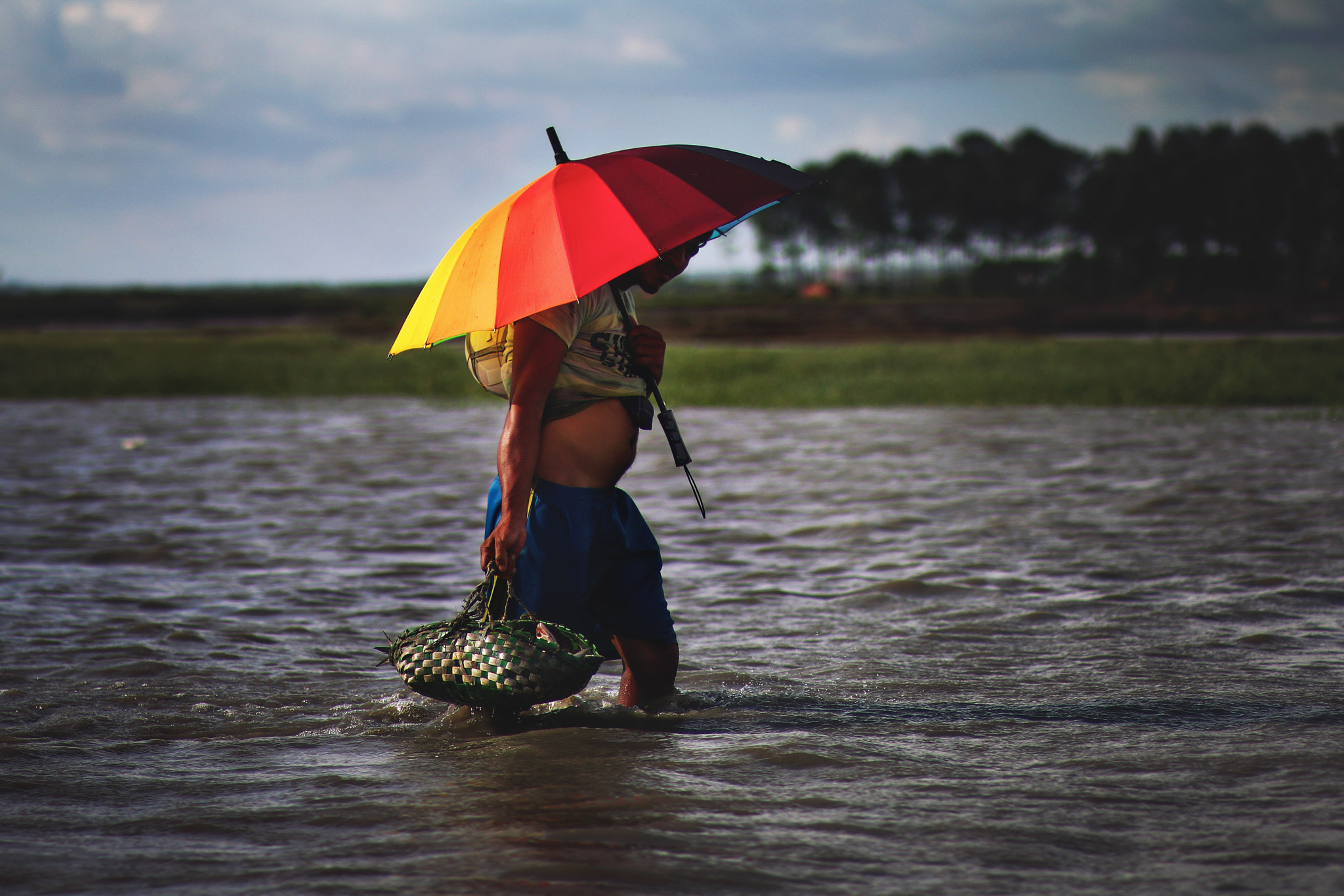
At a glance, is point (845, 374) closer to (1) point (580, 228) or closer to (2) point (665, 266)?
(2) point (665, 266)

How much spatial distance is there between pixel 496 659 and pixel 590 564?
402 millimetres

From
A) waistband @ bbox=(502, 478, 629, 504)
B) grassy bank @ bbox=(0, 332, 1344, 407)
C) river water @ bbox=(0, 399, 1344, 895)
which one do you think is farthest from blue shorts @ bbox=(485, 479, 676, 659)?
grassy bank @ bbox=(0, 332, 1344, 407)

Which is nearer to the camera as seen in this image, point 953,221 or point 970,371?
point 970,371

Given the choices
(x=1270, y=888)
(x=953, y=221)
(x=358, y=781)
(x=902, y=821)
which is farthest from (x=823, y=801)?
(x=953, y=221)

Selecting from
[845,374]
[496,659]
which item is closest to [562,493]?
[496,659]

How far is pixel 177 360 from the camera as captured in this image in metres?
29.3

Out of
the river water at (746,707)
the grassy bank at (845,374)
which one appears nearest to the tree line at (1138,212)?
the grassy bank at (845,374)

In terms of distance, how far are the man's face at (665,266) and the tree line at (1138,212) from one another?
5478cm

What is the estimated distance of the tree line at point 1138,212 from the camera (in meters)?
67.4

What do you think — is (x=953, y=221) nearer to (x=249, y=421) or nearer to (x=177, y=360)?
(x=177, y=360)

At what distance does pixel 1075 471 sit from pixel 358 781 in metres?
8.56

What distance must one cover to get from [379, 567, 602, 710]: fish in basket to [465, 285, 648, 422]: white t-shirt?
0.59 m

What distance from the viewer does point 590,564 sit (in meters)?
3.72

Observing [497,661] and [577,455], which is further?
[577,455]
